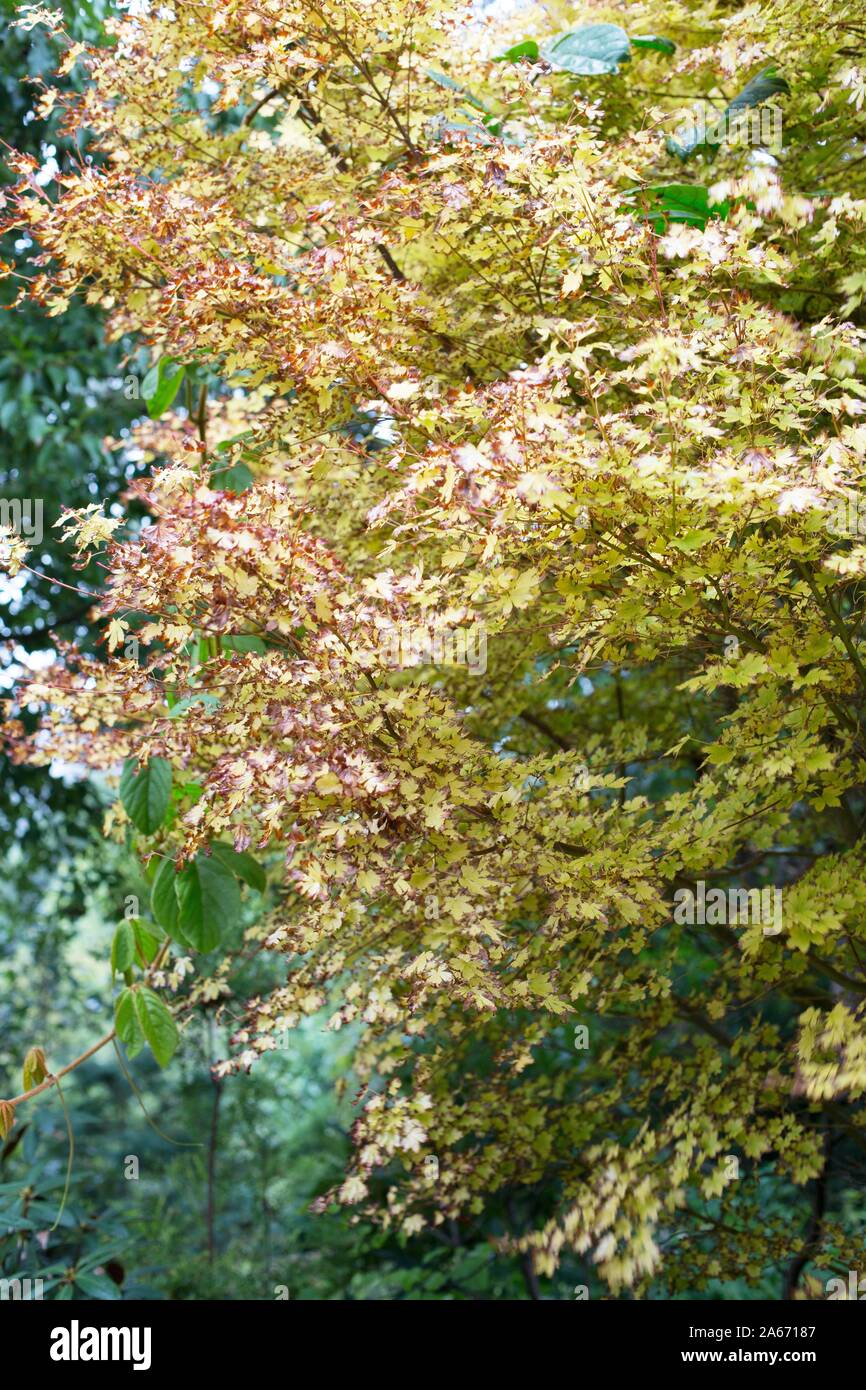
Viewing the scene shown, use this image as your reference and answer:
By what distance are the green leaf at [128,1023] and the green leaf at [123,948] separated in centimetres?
6

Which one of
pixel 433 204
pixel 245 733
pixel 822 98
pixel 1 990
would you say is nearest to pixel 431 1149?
pixel 245 733

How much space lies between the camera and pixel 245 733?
6.59 ft

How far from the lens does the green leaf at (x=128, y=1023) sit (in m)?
2.44

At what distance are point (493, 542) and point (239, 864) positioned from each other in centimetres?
107

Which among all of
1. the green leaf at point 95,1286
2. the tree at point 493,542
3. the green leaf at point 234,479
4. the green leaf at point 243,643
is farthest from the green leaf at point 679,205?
the green leaf at point 95,1286

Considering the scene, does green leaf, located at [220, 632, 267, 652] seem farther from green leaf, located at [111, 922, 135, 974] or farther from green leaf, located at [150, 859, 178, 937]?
green leaf, located at [111, 922, 135, 974]

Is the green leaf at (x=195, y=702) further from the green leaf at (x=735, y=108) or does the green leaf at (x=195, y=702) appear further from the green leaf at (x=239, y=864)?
the green leaf at (x=735, y=108)

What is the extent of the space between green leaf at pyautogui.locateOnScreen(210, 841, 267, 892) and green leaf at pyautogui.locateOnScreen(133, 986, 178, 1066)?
31cm

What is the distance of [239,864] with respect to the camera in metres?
2.50

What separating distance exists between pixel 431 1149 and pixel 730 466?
6.67ft

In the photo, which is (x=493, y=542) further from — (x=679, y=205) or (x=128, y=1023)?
(x=128, y=1023)

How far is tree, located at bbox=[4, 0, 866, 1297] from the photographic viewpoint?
1907mm

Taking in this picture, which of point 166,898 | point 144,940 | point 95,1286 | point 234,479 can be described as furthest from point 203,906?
point 95,1286
